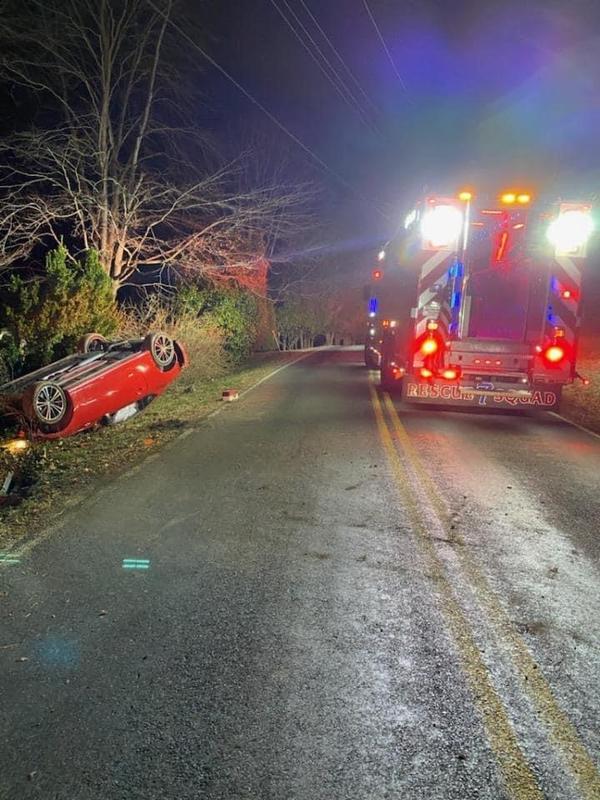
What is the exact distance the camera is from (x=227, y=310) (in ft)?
70.9

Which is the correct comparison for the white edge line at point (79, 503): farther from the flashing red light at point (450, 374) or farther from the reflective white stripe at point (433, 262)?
the reflective white stripe at point (433, 262)

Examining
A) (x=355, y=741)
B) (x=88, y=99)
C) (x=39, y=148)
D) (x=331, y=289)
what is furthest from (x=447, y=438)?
(x=331, y=289)

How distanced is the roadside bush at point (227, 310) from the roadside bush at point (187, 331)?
0.57m

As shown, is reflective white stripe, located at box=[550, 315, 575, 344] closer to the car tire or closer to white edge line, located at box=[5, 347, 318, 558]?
white edge line, located at box=[5, 347, 318, 558]

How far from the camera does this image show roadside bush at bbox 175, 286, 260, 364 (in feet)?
65.6

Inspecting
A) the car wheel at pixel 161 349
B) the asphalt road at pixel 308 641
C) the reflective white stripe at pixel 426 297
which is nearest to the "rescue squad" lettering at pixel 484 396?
the reflective white stripe at pixel 426 297

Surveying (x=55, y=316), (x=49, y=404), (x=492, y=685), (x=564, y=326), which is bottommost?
(x=492, y=685)

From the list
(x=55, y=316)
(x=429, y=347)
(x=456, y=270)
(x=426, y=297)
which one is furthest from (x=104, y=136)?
(x=429, y=347)

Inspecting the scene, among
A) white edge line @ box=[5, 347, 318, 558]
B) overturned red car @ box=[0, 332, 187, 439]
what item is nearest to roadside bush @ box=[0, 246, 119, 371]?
overturned red car @ box=[0, 332, 187, 439]

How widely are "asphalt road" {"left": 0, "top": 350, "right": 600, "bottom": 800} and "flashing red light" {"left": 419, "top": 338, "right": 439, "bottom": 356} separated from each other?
3.67m

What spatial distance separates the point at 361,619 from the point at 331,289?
4026 cm

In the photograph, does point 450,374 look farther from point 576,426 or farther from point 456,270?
point 576,426

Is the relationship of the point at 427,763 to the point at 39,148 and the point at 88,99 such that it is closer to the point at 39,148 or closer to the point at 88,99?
the point at 39,148

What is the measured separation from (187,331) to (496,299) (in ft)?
31.1
